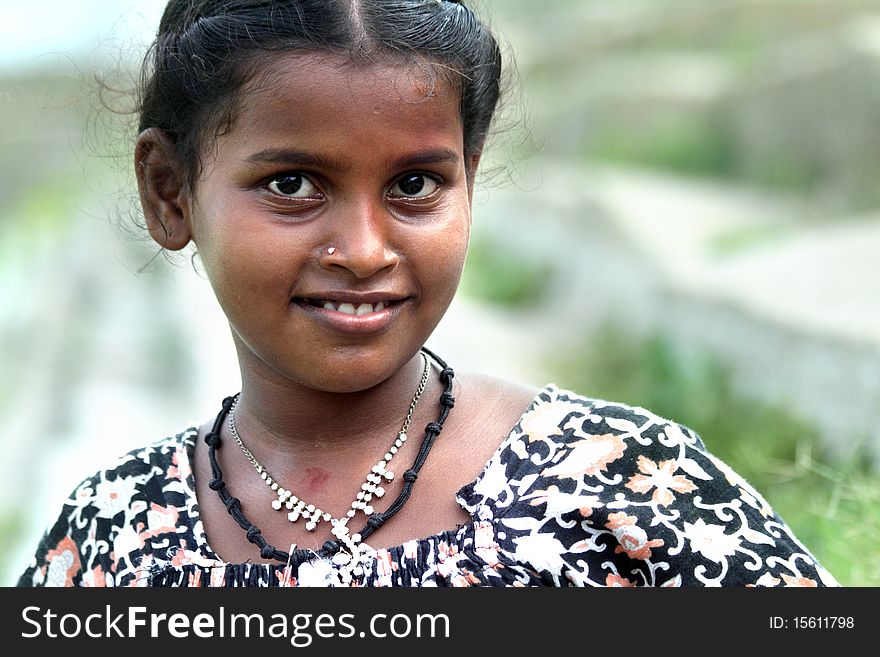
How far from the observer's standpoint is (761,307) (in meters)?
5.05

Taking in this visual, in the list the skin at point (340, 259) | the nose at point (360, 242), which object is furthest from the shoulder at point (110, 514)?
the nose at point (360, 242)

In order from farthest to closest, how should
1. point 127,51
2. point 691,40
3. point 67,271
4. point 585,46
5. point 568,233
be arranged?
1. point 585,46
2. point 691,40
3. point 67,271
4. point 568,233
5. point 127,51

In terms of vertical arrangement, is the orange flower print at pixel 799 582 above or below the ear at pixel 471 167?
below

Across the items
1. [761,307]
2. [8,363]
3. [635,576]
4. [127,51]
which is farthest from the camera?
[8,363]

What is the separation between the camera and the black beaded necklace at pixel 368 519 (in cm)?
205

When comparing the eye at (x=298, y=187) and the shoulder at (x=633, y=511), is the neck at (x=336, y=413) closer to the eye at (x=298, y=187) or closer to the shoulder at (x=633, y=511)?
the shoulder at (x=633, y=511)

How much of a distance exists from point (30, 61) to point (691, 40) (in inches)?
466

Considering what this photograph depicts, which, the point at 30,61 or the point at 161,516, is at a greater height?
the point at 30,61

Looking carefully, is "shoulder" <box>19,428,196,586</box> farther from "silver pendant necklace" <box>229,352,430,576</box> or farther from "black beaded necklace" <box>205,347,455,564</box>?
"silver pendant necklace" <box>229,352,430,576</box>

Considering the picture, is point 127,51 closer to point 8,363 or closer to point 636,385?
point 636,385

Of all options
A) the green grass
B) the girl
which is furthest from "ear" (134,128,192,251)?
the green grass

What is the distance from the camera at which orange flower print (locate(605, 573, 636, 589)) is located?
1949 millimetres

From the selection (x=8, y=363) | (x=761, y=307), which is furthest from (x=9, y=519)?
(x=761, y=307)

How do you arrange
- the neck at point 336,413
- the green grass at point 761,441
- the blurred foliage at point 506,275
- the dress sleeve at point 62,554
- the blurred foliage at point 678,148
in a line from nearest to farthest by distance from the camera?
the neck at point 336,413 → the dress sleeve at point 62,554 → the green grass at point 761,441 → the blurred foliage at point 506,275 → the blurred foliage at point 678,148
